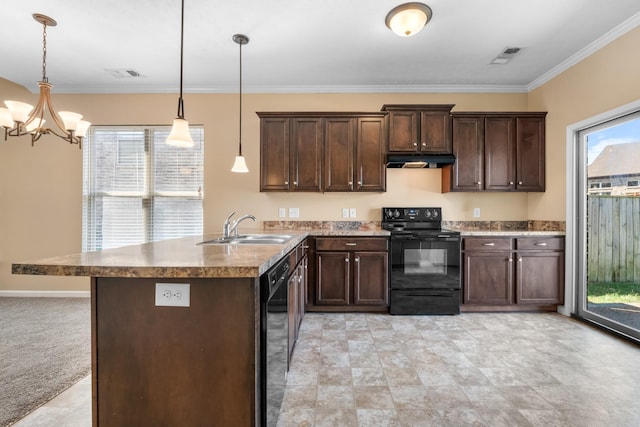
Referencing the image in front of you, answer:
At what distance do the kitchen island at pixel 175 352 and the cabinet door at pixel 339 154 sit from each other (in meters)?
2.61

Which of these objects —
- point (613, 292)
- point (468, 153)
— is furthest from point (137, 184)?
point (613, 292)

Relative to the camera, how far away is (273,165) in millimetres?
3748

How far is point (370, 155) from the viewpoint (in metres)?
3.75

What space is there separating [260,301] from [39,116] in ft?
9.64

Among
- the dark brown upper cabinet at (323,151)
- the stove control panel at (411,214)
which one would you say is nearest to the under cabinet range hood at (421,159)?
the dark brown upper cabinet at (323,151)

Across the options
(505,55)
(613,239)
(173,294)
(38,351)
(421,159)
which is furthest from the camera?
(421,159)

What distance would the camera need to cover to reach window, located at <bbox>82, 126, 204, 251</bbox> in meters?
4.10

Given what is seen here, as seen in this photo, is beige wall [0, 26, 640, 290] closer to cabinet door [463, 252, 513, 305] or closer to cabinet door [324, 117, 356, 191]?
cabinet door [324, 117, 356, 191]

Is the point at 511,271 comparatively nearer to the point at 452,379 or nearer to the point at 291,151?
the point at 452,379

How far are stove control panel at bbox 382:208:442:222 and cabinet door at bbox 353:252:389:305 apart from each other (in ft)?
2.37

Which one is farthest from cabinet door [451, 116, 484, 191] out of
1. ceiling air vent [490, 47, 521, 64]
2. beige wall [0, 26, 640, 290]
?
ceiling air vent [490, 47, 521, 64]

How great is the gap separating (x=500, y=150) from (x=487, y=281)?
5.32 ft

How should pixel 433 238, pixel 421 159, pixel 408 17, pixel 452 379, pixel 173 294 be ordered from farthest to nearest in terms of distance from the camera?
pixel 421 159 < pixel 433 238 < pixel 408 17 < pixel 452 379 < pixel 173 294

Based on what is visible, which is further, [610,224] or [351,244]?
[351,244]
